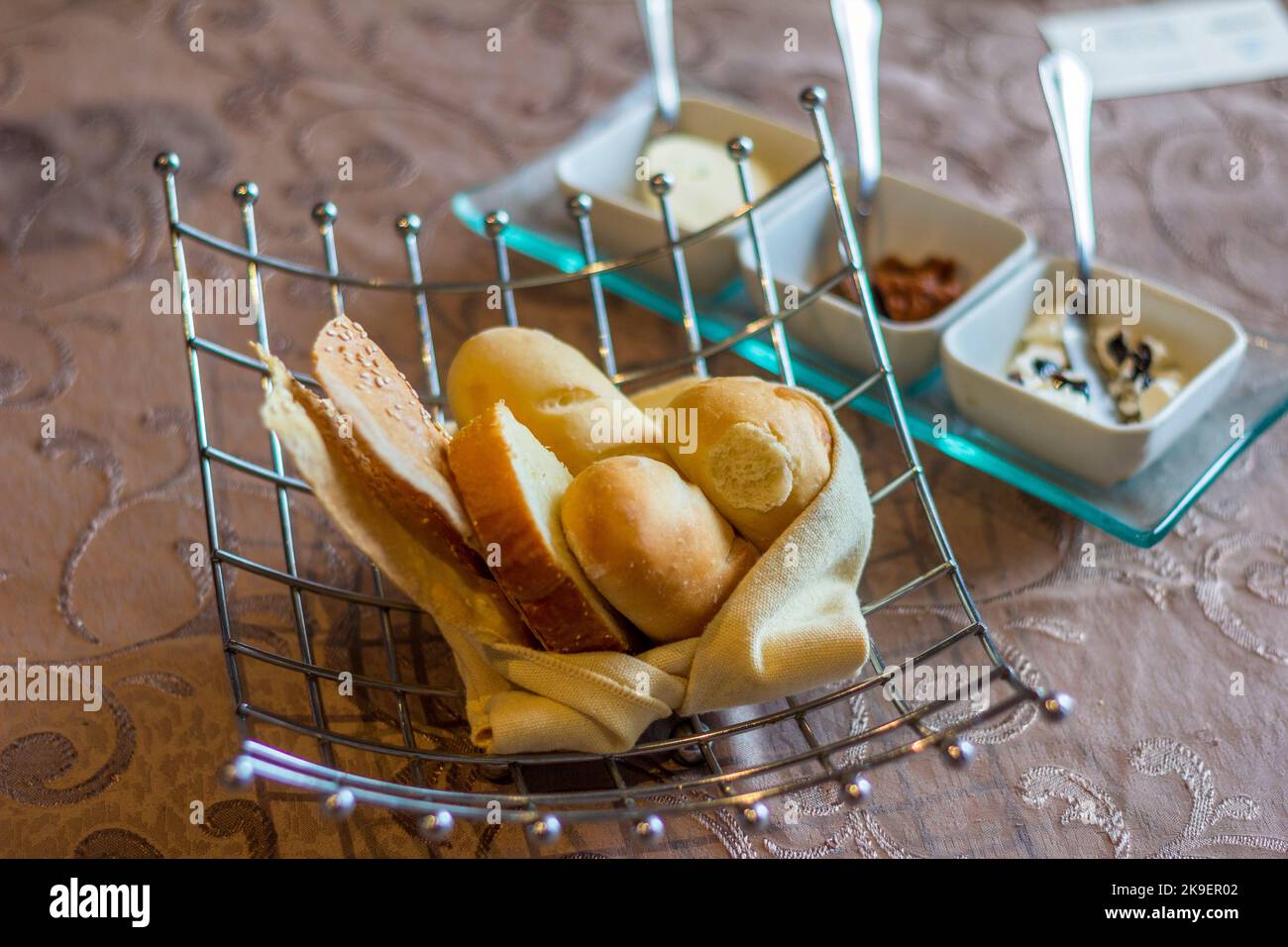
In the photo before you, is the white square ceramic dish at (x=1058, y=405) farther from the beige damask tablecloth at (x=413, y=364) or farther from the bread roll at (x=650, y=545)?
the bread roll at (x=650, y=545)

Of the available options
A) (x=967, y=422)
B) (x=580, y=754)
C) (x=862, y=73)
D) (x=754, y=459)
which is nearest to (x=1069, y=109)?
(x=862, y=73)

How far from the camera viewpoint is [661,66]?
893 millimetres

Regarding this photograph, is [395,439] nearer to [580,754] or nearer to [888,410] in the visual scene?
[580,754]

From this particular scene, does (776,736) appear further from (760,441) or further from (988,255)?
(988,255)

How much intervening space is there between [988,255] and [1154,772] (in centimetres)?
36

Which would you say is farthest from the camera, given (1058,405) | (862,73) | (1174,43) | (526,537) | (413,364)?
(1174,43)

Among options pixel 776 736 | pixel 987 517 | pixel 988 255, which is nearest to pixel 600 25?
pixel 988 255

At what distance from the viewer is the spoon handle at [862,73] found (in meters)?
0.78

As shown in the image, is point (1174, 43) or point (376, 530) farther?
point (1174, 43)

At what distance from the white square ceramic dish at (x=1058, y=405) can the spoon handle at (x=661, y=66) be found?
0.97 feet

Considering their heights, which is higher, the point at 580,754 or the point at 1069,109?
the point at 1069,109

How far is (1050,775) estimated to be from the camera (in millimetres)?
504

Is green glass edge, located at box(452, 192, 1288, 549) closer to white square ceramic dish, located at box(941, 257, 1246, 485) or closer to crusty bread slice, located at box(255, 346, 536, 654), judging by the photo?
white square ceramic dish, located at box(941, 257, 1246, 485)

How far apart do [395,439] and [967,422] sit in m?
0.34
